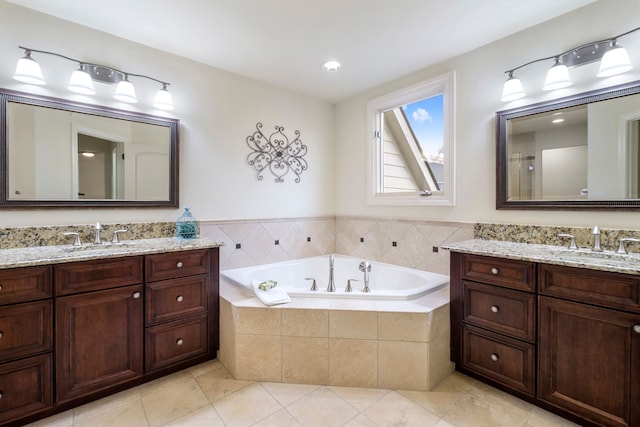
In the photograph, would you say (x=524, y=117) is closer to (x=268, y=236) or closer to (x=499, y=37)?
(x=499, y=37)

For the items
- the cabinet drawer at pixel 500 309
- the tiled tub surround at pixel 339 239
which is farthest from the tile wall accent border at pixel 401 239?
the cabinet drawer at pixel 500 309

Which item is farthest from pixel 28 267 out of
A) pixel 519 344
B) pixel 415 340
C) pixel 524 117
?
pixel 524 117

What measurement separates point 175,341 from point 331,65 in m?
2.51

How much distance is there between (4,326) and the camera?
145 cm

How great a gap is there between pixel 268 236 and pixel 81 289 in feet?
5.14

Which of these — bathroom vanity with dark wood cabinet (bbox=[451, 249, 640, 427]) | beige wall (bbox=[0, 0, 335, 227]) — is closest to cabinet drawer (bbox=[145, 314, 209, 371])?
beige wall (bbox=[0, 0, 335, 227])

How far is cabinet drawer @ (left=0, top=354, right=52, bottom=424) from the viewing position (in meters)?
1.46

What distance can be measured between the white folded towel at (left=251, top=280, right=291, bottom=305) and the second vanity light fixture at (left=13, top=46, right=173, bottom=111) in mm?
1647

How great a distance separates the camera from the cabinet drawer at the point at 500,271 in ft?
5.44

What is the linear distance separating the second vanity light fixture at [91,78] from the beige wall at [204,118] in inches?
2.1

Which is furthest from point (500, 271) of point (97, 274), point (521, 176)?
point (97, 274)

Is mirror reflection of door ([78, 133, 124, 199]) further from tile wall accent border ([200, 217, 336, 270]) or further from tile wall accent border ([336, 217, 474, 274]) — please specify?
tile wall accent border ([336, 217, 474, 274])

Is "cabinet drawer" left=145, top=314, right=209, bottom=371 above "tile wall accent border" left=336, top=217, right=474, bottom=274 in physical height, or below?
below

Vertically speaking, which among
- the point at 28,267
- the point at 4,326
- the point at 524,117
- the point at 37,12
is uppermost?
the point at 37,12
